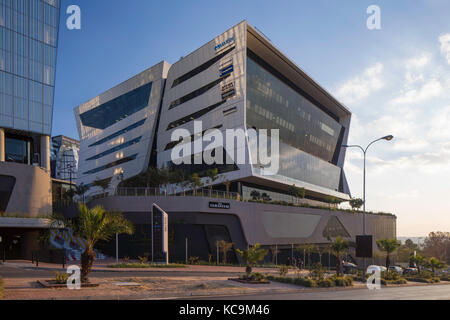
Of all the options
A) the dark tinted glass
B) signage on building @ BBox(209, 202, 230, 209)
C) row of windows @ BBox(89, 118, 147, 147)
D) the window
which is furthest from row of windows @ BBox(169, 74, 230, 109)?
signage on building @ BBox(209, 202, 230, 209)

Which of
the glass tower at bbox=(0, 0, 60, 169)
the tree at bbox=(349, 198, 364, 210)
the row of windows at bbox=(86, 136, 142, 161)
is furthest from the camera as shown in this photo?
the row of windows at bbox=(86, 136, 142, 161)

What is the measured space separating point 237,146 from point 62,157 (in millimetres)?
114299

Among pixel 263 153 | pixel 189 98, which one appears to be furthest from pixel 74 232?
pixel 189 98

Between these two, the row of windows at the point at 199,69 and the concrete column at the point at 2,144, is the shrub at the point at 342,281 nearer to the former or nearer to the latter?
the concrete column at the point at 2,144

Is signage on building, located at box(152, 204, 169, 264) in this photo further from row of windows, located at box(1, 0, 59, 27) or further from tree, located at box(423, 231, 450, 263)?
tree, located at box(423, 231, 450, 263)

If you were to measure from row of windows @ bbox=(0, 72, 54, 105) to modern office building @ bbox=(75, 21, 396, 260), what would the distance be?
15.6 metres

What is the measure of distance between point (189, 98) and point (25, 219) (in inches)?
1422

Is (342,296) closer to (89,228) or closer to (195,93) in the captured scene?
(89,228)

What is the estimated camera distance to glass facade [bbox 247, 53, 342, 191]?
61.8 meters

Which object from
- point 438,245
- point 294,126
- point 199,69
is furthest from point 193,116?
point 438,245

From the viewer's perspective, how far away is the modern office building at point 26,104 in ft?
141

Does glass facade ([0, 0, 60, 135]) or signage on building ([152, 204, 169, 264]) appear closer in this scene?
signage on building ([152, 204, 169, 264])

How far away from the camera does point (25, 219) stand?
3975cm
